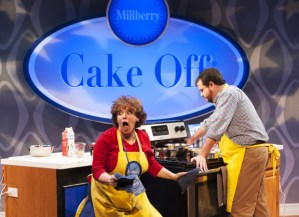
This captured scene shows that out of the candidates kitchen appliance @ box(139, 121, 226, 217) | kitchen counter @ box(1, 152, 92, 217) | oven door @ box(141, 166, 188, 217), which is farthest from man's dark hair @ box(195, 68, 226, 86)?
kitchen counter @ box(1, 152, 92, 217)

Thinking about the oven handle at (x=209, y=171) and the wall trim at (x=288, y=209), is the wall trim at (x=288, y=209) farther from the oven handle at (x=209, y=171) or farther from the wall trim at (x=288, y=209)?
the oven handle at (x=209, y=171)

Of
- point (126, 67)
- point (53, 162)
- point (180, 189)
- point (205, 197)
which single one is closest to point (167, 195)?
point (180, 189)

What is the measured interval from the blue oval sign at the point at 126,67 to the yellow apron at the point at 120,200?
206 centimetres

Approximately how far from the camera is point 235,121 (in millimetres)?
3414

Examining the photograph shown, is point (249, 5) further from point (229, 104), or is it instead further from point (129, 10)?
point (229, 104)

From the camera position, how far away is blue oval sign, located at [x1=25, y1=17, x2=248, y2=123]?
4781mm

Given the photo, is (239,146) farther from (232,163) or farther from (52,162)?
(52,162)

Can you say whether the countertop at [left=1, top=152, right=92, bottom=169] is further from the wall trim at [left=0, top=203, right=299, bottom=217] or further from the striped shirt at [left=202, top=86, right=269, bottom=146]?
the wall trim at [left=0, top=203, right=299, bottom=217]

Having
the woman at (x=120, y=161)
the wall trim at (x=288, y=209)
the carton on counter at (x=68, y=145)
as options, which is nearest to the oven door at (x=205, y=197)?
the woman at (x=120, y=161)

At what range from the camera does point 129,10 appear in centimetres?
494

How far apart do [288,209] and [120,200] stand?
311 centimetres

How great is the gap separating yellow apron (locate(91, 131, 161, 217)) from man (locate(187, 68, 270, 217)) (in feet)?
2.09

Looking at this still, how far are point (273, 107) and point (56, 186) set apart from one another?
2.88 meters

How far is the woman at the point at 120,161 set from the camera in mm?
2789
